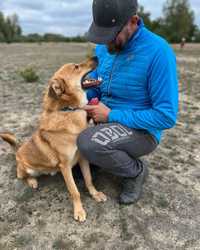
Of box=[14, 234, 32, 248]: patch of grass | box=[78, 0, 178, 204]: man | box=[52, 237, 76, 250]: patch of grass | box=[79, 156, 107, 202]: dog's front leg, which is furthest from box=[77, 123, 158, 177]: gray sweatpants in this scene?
box=[14, 234, 32, 248]: patch of grass

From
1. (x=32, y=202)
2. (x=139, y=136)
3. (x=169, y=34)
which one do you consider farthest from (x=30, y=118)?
(x=169, y=34)

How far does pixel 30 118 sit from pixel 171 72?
3.19 m

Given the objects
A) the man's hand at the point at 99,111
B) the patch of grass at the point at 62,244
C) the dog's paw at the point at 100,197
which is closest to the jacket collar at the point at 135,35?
the man's hand at the point at 99,111

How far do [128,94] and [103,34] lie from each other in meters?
0.57

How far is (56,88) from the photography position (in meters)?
2.76

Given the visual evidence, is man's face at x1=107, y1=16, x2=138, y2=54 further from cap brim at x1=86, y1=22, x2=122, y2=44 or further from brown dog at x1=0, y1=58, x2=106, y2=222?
brown dog at x1=0, y1=58, x2=106, y2=222

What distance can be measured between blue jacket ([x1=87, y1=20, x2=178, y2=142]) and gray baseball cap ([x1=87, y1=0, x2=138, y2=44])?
21cm

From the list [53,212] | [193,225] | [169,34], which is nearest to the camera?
[193,225]

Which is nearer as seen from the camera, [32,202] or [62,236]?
[62,236]

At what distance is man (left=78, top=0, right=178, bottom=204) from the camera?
8.37 feet

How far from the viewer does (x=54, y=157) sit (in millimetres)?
2938

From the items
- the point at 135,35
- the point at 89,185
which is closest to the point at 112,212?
the point at 89,185

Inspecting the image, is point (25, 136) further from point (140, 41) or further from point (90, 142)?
point (140, 41)

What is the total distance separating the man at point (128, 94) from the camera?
2551mm
